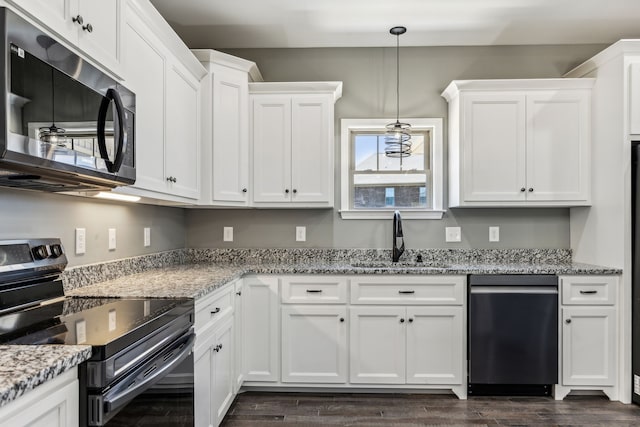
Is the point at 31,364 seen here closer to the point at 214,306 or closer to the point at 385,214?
the point at 214,306

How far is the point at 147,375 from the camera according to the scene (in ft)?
4.43

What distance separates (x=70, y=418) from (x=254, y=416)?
169cm

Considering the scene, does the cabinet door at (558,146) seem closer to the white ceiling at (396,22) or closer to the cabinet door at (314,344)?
the white ceiling at (396,22)

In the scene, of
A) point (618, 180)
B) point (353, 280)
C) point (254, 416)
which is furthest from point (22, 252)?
point (618, 180)

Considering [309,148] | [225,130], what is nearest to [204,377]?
[225,130]

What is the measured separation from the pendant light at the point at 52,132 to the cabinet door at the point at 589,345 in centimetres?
293

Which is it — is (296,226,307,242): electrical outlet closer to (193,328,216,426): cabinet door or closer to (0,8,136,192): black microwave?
(193,328,216,426): cabinet door

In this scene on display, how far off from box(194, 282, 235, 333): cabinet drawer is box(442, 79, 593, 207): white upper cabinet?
1789mm

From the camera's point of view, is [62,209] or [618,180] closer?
[62,209]

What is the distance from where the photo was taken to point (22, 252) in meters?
1.58

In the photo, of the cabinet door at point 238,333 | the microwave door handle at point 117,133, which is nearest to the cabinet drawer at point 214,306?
the cabinet door at point 238,333

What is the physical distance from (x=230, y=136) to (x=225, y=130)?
0.18 ft

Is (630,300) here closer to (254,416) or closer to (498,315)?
(498,315)

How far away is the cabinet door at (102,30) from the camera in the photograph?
1.49 meters
